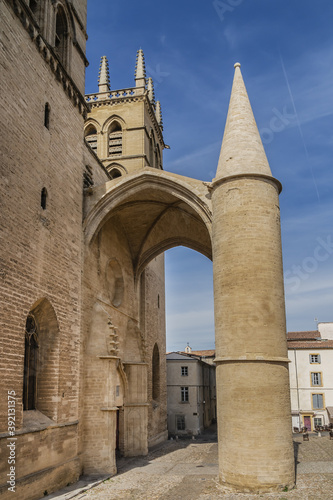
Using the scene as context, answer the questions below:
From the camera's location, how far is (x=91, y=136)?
2288 cm

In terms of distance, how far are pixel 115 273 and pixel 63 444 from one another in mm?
6624

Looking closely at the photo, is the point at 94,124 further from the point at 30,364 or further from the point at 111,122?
the point at 30,364

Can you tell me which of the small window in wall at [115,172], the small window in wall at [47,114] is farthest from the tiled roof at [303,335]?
the small window in wall at [47,114]

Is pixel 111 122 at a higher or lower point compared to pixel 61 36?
higher

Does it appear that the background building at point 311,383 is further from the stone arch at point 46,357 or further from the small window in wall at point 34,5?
the small window in wall at point 34,5

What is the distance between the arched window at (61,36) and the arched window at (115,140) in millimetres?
8613

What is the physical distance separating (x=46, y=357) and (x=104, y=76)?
55.2 feet

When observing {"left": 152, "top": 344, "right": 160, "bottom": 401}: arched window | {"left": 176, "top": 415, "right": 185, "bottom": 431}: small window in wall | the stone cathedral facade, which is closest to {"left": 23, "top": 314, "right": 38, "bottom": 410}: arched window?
the stone cathedral facade

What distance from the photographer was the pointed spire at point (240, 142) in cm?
Result: 1217

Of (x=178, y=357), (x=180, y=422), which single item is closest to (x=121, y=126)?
(x=178, y=357)

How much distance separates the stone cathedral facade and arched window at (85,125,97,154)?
7.27 meters

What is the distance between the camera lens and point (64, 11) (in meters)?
13.7

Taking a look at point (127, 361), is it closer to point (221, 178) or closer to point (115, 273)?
point (115, 273)

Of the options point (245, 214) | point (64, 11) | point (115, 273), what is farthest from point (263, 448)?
point (64, 11)
